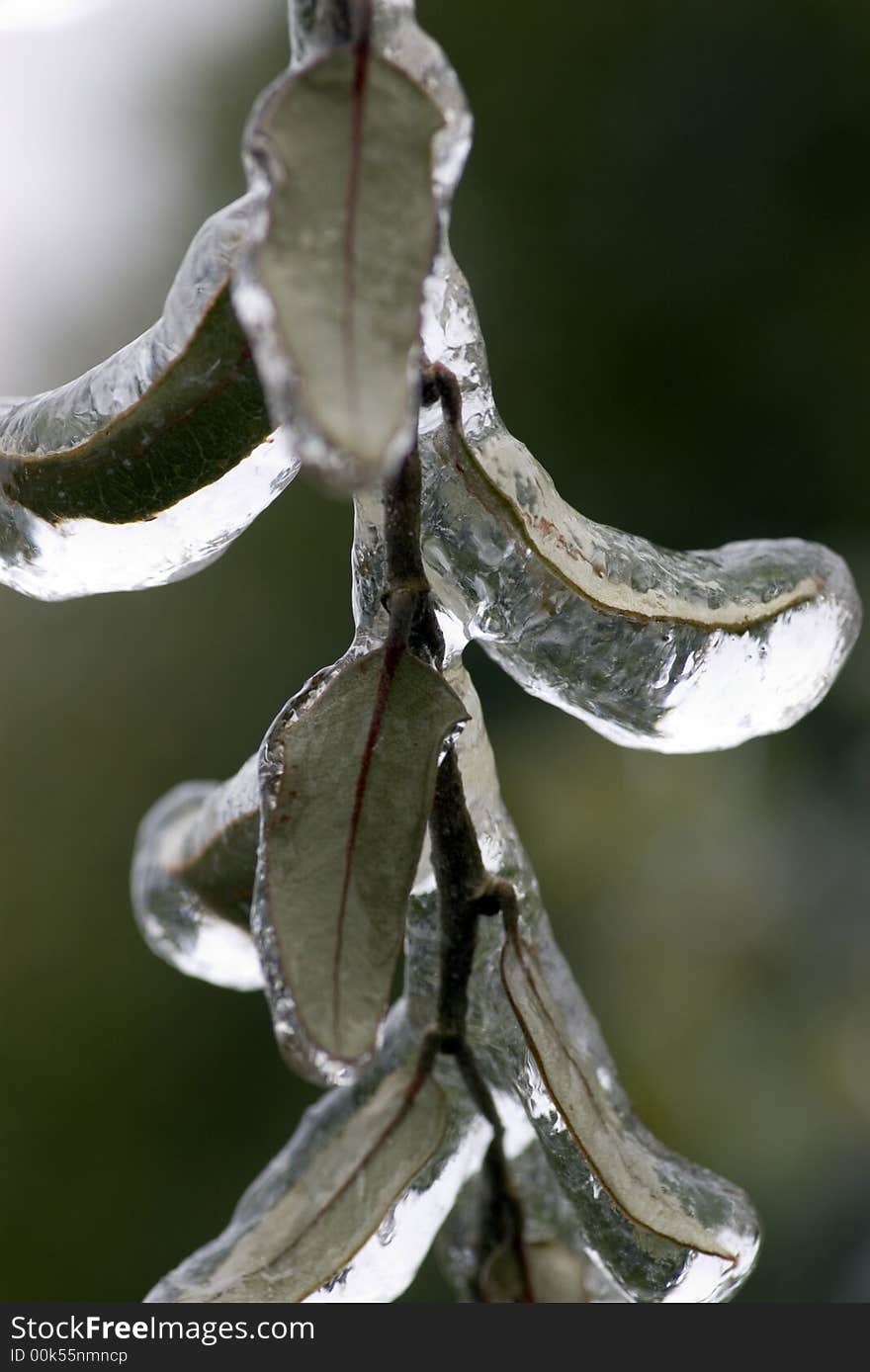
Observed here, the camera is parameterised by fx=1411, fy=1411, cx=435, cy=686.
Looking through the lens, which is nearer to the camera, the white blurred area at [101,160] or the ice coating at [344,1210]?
the ice coating at [344,1210]

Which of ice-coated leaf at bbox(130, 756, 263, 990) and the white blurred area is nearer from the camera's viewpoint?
ice-coated leaf at bbox(130, 756, 263, 990)

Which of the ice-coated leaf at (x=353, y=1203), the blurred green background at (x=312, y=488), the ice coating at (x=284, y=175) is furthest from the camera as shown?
the blurred green background at (x=312, y=488)

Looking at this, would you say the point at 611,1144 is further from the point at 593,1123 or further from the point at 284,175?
the point at 284,175

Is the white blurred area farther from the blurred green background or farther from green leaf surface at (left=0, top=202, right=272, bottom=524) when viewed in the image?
green leaf surface at (left=0, top=202, right=272, bottom=524)

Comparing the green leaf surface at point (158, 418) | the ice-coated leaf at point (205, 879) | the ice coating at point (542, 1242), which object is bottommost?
the ice coating at point (542, 1242)

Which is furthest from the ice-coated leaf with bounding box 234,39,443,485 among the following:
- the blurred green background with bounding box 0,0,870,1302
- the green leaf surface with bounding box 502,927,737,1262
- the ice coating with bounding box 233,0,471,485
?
the blurred green background with bounding box 0,0,870,1302

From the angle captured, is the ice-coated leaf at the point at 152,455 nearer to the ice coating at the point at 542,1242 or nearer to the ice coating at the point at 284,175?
the ice coating at the point at 284,175

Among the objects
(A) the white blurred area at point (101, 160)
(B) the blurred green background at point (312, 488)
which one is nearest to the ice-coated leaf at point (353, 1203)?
(B) the blurred green background at point (312, 488)
